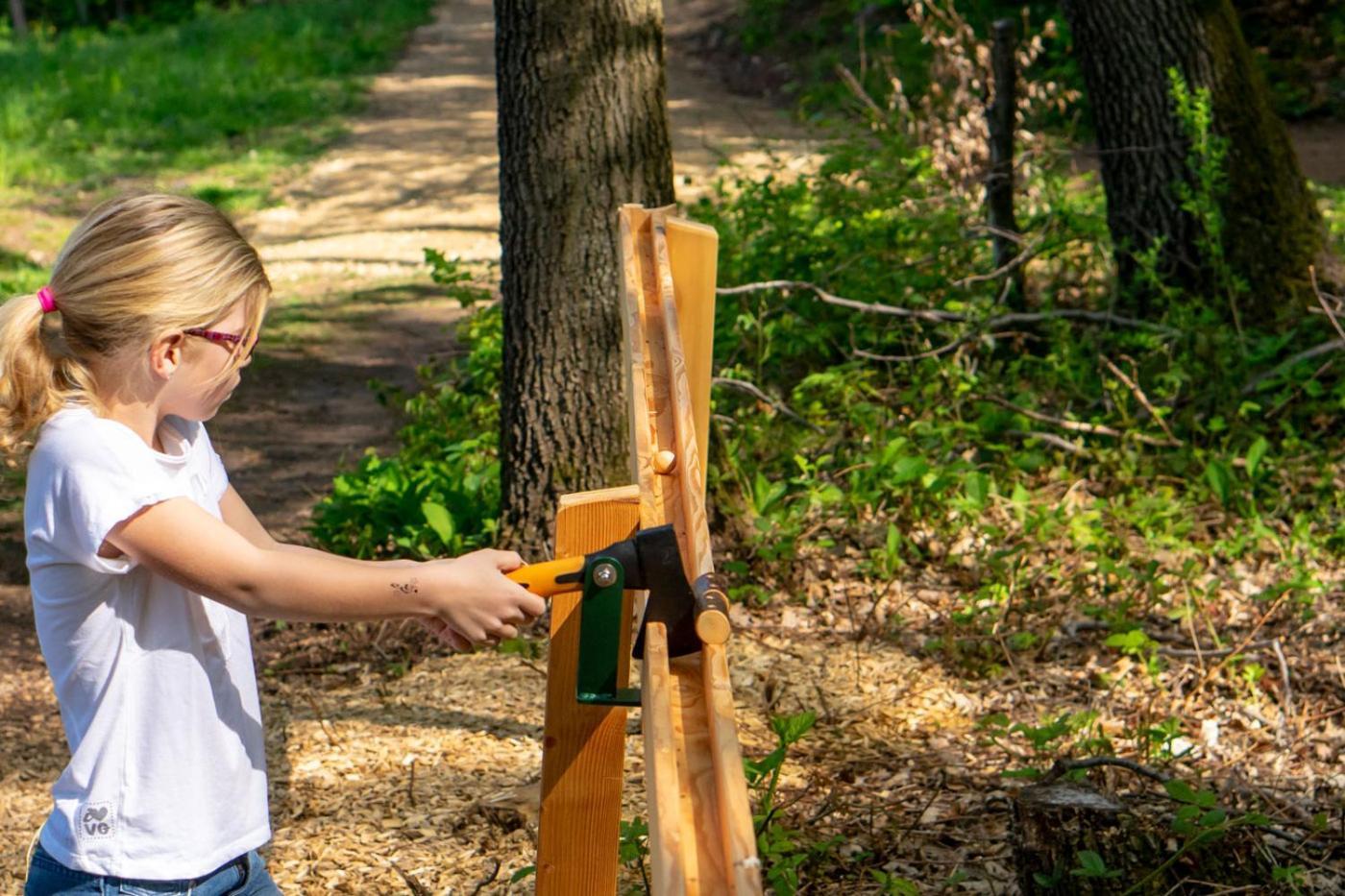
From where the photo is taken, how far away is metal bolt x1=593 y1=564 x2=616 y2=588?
183 centimetres

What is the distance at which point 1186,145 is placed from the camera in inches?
226

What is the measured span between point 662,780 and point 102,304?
1.16 m

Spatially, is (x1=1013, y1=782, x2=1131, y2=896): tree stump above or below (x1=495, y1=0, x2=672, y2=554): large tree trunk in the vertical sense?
below

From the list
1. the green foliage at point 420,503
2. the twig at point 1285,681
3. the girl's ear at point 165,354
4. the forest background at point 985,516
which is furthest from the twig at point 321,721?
the twig at point 1285,681

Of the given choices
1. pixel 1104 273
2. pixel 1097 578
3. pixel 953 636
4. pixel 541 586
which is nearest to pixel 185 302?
pixel 541 586

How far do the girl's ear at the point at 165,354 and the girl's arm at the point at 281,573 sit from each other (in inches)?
8.7

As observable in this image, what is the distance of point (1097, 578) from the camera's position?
15.0 ft

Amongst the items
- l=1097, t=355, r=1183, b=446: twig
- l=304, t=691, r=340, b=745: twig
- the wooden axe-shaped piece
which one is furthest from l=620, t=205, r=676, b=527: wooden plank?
l=1097, t=355, r=1183, b=446: twig

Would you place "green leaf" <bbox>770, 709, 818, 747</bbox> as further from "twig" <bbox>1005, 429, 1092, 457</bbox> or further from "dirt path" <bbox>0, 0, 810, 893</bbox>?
"twig" <bbox>1005, 429, 1092, 457</bbox>

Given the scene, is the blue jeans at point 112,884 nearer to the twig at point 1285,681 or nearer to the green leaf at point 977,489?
the twig at point 1285,681

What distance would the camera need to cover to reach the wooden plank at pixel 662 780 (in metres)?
1.33

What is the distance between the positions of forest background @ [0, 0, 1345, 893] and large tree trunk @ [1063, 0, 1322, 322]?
0.16 feet

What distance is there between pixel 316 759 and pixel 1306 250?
432cm

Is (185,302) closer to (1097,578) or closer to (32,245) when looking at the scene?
(1097,578)
